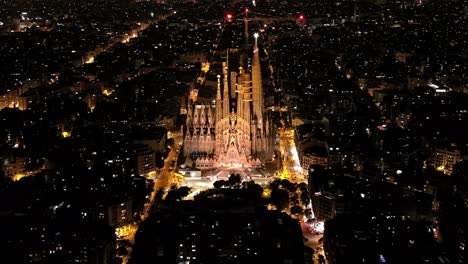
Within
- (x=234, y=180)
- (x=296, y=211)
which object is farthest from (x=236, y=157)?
(x=296, y=211)

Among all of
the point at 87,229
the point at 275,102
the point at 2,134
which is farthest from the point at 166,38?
the point at 87,229

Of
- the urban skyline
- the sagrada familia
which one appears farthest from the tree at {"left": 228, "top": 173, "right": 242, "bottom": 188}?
the sagrada familia

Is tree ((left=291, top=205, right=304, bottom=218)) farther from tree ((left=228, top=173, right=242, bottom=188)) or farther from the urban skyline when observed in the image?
tree ((left=228, top=173, right=242, bottom=188))

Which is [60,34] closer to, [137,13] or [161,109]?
[137,13]

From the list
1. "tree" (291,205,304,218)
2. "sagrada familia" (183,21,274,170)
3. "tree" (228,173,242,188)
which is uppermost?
"sagrada familia" (183,21,274,170)

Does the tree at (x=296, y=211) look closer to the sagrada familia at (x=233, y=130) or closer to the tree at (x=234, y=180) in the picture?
the tree at (x=234, y=180)

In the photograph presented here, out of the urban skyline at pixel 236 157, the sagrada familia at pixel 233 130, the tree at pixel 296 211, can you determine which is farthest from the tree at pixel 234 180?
the tree at pixel 296 211

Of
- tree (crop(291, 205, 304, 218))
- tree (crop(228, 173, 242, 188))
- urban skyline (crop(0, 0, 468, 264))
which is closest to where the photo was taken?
urban skyline (crop(0, 0, 468, 264))

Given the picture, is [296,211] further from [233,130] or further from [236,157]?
[233,130]
